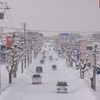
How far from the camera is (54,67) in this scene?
8775 cm

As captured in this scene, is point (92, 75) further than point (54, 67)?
No

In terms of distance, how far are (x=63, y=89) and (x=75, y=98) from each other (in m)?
4.36

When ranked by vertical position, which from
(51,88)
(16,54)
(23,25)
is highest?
(23,25)

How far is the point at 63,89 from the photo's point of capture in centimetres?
4188

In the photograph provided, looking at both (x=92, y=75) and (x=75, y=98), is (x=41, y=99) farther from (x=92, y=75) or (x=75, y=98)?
(x=92, y=75)

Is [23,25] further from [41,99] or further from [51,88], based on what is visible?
[41,99]

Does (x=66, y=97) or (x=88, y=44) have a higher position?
(x=88, y=44)

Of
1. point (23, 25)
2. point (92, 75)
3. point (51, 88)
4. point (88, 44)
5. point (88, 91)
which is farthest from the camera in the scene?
point (88, 44)

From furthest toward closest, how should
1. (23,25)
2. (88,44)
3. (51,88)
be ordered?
(88,44)
(23,25)
(51,88)

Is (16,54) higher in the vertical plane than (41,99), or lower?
Result: higher

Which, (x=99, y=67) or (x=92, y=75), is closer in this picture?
(x=92, y=75)

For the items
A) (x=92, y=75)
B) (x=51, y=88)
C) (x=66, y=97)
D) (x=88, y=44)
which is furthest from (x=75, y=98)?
(x=88, y=44)


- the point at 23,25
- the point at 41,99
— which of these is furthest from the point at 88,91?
the point at 23,25

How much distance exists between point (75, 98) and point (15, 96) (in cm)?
641
